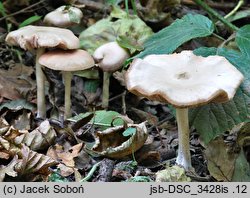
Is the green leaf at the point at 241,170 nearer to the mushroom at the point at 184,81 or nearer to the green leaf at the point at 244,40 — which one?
the mushroom at the point at 184,81

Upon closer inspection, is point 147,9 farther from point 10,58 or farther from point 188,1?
point 10,58

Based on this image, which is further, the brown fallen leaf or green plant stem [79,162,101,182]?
the brown fallen leaf

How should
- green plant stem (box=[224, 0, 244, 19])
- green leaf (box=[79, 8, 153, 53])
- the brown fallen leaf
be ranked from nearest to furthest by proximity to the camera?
the brown fallen leaf
green leaf (box=[79, 8, 153, 53])
green plant stem (box=[224, 0, 244, 19])

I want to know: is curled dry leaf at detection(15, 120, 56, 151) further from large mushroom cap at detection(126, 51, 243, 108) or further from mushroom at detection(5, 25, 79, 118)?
large mushroom cap at detection(126, 51, 243, 108)

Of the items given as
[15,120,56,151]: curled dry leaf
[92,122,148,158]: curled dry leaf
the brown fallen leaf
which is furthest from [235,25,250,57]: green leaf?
the brown fallen leaf

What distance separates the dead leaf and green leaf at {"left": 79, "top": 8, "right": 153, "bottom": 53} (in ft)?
3.18

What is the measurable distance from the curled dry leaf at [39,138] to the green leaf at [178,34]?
0.63 meters

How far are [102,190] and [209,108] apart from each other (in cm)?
73

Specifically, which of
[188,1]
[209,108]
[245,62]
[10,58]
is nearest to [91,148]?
[209,108]

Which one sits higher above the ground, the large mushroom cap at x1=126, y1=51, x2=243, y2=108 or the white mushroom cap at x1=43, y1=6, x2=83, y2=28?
the large mushroom cap at x1=126, y1=51, x2=243, y2=108

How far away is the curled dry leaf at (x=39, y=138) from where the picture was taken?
2.64 metres

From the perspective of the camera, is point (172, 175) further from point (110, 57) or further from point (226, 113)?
point (110, 57)

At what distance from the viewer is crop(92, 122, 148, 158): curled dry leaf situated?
8.32 ft

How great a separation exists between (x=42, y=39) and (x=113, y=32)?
738 mm
